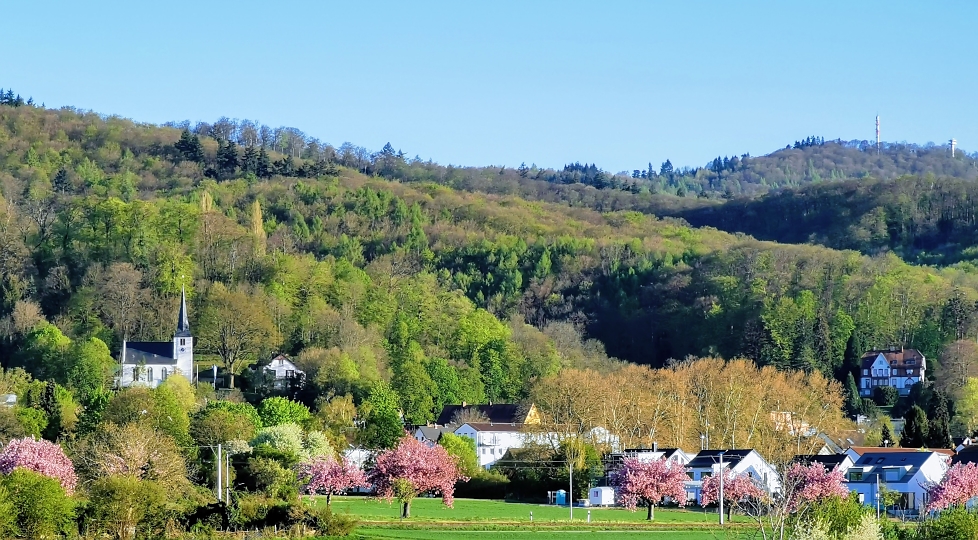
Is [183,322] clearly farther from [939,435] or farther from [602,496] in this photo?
[939,435]

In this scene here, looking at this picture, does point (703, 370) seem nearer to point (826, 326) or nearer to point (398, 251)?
point (826, 326)

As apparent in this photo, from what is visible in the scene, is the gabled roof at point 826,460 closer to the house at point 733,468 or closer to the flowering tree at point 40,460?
the house at point 733,468

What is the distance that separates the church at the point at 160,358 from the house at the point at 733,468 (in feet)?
111

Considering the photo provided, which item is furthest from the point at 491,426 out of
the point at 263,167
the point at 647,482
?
the point at 263,167

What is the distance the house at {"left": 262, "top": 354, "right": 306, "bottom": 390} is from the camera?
94.9 metres

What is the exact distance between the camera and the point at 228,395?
91.2 m

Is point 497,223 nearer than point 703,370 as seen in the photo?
No

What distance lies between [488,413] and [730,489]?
3482cm

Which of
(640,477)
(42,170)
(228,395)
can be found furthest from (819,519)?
(42,170)

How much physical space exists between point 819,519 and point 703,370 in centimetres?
5641

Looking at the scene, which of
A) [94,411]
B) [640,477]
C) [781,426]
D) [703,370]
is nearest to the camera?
[640,477]

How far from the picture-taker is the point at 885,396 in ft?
354

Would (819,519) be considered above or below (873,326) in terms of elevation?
below

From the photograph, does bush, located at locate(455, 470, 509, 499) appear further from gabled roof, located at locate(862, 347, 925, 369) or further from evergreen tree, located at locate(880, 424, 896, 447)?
gabled roof, located at locate(862, 347, 925, 369)
